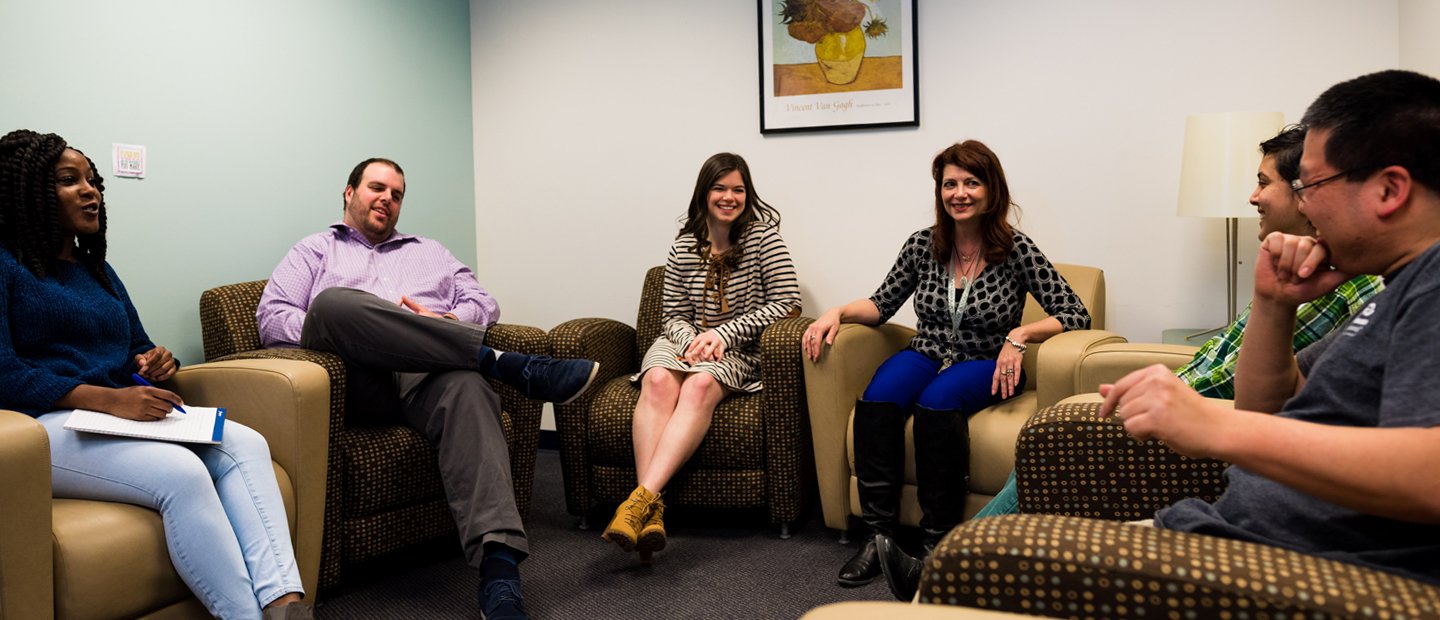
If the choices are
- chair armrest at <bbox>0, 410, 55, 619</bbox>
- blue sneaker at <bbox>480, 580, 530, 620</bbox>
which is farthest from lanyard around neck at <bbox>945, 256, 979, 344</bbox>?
chair armrest at <bbox>0, 410, 55, 619</bbox>

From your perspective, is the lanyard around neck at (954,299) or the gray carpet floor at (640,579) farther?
the lanyard around neck at (954,299)

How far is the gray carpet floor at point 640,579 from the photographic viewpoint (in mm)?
2531

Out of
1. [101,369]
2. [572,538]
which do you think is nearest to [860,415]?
[572,538]

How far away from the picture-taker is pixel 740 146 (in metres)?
3.92

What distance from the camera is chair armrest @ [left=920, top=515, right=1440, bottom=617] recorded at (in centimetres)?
94

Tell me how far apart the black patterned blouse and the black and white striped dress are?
44 cm

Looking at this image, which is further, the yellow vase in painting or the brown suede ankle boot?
the yellow vase in painting

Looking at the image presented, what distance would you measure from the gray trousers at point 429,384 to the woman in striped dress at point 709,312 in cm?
50

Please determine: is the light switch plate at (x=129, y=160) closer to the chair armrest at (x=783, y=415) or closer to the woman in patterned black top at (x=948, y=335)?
the chair armrest at (x=783, y=415)

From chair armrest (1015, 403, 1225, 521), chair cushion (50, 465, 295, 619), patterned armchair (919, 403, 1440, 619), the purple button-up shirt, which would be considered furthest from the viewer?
the purple button-up shirt

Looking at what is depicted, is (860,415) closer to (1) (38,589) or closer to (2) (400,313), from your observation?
(2) (400,313)

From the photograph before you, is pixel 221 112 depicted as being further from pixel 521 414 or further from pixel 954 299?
pixel 954 299

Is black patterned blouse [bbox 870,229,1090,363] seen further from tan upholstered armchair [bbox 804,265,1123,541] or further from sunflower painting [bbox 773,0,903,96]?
sunflower painting [bbox 773,0,903,96]

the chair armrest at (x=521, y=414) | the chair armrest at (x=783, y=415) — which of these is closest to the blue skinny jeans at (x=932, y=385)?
the chair armrest at (x=783, y=415)
